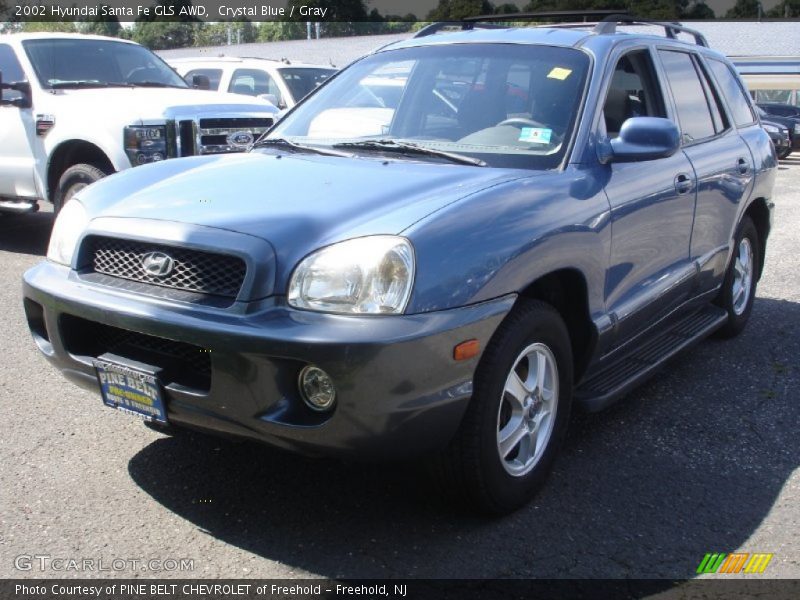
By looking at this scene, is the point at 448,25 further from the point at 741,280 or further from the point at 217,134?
the point at 217,134

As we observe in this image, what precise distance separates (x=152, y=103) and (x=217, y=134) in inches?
24.1

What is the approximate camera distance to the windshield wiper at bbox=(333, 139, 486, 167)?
366 cm

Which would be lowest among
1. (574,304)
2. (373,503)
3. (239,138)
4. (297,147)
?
(373,503)

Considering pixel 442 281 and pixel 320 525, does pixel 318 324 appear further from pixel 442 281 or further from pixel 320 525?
pixel 320 525

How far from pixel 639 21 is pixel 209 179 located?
2.48m

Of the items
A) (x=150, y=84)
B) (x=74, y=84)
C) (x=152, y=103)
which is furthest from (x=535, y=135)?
(x=150, y=84)

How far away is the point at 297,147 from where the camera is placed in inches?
163

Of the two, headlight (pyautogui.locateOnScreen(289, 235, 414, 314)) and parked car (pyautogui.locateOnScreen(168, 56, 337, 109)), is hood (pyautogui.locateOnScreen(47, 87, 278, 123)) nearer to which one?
parked car (pyautogui.locateOnScreen(168, 56, 337, 109))

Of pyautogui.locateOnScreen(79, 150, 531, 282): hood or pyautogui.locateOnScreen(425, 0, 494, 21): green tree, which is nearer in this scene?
pyautogui.locateOnScreen(79, 150, 531, 282): hood

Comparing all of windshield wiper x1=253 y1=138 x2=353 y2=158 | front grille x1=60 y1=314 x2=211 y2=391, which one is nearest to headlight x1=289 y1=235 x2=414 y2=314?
front grille x1=60 y1=314 x2=211 y2=391

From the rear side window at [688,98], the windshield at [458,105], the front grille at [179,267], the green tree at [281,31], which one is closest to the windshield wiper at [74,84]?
the windshield at [458,105]

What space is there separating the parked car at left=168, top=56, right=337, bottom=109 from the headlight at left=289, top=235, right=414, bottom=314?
32.6ft

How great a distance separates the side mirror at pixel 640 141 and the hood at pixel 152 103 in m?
4.85

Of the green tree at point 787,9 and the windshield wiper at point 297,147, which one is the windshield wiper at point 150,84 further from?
the green tree at point 787,9
